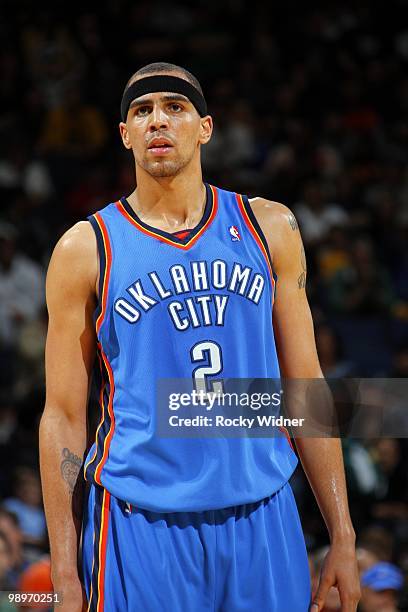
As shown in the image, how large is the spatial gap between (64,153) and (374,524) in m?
5.38

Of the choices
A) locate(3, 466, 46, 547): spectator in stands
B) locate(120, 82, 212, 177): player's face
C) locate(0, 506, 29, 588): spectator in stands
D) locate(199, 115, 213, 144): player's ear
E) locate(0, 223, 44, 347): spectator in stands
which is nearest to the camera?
locate(120, 82, 212, 177): player's face

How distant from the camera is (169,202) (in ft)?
10.5

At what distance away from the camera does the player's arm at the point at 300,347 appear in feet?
10.2

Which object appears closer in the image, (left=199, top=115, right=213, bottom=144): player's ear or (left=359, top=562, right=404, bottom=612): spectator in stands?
(left=199, top=115, right=213, bottom=144): player's ear

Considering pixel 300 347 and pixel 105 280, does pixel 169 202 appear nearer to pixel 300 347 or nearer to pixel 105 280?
pixel 105 280

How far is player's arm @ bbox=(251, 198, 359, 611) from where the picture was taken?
10.2 feet

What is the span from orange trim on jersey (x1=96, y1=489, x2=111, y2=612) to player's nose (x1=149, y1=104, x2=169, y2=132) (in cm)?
108

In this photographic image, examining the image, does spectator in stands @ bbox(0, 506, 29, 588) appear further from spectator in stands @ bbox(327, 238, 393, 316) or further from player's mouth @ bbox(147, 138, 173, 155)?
spectator in stands @ bbox(327, 238, 393, 316)

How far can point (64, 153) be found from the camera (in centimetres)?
1020

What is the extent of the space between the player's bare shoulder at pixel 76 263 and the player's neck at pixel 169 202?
23 centimetres

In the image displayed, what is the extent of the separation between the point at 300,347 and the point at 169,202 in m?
0.61

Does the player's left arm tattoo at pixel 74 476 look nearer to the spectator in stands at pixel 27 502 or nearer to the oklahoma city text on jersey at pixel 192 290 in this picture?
the oklahoma city text on jersey at pixel 192 290

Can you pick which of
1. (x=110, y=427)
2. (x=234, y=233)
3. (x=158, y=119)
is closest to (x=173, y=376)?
(x=110, y=427)

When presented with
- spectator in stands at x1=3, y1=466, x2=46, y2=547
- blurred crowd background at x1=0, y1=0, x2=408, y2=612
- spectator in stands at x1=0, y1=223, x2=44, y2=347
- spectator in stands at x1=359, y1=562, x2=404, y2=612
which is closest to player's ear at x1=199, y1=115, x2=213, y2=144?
spectator in stands at x1=359, y1=562, x2=404, y2=612
